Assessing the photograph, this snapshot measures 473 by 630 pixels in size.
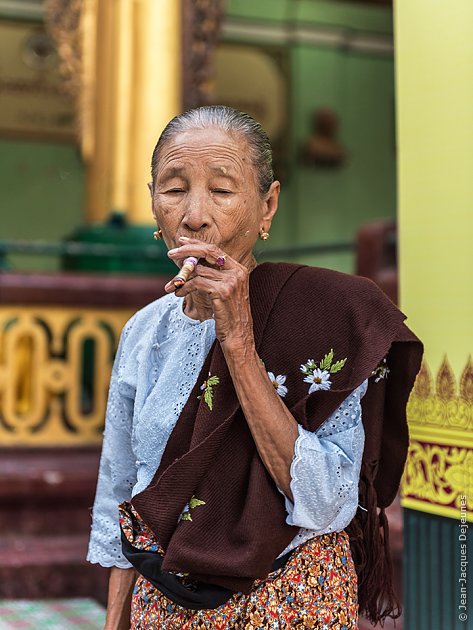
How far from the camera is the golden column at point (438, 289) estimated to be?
7.68 ft

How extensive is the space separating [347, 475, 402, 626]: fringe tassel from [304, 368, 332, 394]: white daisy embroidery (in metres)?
0.21

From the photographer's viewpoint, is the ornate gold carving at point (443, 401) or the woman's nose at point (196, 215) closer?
the woman's nose at point (196, 215)

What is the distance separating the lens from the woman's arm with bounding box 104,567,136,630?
6.38ft

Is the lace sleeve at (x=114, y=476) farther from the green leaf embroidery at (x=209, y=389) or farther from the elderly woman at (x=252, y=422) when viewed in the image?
the green leaf embroidery at (x=209, y=389)

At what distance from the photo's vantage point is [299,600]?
5.46 feet

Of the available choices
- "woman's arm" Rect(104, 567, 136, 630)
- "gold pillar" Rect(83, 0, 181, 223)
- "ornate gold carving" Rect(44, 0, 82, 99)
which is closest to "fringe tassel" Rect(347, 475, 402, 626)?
"woman's arm" Rect(104, 567, 136, 630)

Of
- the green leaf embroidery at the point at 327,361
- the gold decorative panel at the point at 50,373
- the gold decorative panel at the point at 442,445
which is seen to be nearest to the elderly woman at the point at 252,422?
the green leaf embroidery at the point at 327,361

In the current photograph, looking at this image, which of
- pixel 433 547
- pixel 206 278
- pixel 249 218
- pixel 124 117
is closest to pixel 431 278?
pixel 433 547

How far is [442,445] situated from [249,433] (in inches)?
34.6

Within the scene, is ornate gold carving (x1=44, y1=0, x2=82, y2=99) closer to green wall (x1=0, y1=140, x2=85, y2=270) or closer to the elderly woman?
green wall (x1=0, y1=140, x2=85, y2=270)

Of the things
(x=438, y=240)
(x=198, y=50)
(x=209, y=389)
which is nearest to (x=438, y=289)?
(x=438, y=240)

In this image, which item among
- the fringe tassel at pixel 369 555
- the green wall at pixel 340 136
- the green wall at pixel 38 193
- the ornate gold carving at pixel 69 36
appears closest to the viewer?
the fringe tassel at pixel 369 555

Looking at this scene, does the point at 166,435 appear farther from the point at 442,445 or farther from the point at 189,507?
the point at 442,445

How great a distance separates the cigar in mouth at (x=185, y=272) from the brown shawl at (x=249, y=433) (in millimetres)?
182
